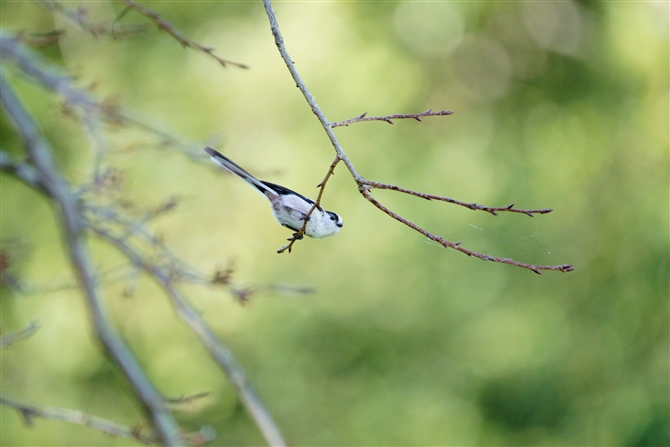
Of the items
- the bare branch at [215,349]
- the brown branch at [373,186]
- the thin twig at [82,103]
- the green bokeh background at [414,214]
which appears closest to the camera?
the brown branch at [373,186]

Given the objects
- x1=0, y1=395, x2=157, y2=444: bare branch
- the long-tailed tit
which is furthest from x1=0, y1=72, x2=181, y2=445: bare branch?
the long-tailed tit

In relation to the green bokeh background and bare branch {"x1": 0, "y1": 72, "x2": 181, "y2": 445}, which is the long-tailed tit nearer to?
bare branch {"x1": 0, "y1": 72, "x2": 181, "y2": 445}

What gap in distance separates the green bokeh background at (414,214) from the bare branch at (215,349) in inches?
100

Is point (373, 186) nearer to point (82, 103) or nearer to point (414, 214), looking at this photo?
point (82, 103)

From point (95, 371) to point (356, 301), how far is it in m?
2.36

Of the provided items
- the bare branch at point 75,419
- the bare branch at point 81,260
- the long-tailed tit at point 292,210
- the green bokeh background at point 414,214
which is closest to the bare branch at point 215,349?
the bare branch at point 81,260

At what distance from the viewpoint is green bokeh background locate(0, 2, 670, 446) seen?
5.15 meters

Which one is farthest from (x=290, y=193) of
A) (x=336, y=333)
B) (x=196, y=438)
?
(x=336, y=333)

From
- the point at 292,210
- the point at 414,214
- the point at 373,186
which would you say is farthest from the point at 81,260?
the point at 414,214

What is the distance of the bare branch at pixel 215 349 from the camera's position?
222 cm

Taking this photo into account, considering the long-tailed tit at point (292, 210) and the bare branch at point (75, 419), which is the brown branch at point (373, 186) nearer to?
the long-tailed tit at point (292, 210)

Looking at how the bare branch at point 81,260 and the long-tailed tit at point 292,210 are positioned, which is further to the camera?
the bare branch at point 81,260

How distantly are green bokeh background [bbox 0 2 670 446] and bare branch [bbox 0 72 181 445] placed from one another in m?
2.53

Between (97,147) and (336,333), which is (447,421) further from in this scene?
(97,147)
